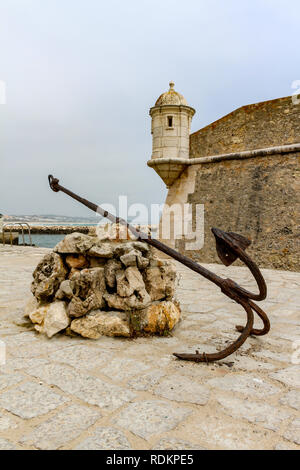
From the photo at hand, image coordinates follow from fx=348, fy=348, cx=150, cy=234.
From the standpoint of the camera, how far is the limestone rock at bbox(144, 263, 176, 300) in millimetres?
3148

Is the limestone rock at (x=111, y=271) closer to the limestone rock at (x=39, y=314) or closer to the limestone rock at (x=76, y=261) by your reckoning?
the limestone rock at (x=76, y=261)

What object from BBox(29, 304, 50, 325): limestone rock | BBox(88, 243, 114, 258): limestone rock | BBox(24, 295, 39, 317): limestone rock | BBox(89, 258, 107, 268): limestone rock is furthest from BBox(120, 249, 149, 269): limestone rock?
BBox(24, 295, 39, 317): limestone rock

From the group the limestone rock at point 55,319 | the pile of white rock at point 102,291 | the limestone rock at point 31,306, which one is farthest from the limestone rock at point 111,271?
the limestone rock at point 31,306

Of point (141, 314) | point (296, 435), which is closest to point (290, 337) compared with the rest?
point (141, 314)

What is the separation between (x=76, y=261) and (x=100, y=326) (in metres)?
0.67

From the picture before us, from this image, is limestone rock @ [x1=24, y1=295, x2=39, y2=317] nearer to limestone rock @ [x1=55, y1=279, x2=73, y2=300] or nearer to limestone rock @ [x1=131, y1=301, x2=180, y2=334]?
limestone rock @ [x1=55, y1=279, x2=73, y2=300]

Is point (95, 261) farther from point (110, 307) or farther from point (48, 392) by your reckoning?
point (48, 392)

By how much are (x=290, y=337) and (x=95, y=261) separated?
186cm

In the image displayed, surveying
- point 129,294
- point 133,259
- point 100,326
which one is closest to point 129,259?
point 133,259

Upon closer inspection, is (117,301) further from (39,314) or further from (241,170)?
(241,170)

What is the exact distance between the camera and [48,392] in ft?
6.41

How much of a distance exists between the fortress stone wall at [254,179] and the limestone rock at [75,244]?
228 inches
